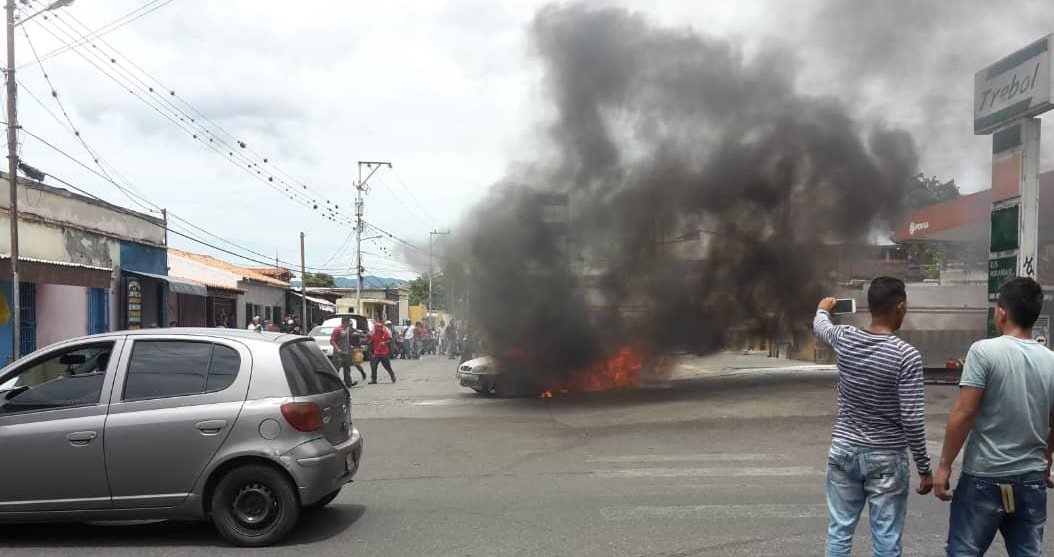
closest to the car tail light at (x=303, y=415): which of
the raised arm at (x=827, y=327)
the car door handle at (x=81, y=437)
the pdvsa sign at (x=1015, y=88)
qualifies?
the car door handle at (x=81, y=437)

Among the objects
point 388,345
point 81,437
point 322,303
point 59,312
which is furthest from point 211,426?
point 322,303

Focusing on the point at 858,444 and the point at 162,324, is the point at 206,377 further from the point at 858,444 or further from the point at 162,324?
the point at 162,324

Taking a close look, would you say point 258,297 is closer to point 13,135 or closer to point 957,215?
point 13,135

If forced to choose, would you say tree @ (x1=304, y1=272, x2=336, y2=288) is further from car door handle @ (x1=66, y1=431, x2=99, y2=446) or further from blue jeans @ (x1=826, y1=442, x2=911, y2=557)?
blue jeans @ (x1=826, y1=442, x2=911, y2=557)

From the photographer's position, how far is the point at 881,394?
3.48 metres

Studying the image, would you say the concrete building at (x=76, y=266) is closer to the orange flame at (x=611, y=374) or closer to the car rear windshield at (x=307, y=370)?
the orange flame at (x=611, y=374)

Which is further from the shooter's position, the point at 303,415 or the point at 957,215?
the point at 957,215

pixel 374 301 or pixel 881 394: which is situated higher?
pixel 881 394

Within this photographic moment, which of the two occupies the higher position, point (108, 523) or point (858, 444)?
point (858, 444)

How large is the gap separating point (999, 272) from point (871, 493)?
411 inches

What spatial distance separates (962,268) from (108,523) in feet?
95.1

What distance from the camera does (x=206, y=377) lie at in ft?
17.0

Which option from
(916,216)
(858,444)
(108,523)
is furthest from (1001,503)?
(916,216)

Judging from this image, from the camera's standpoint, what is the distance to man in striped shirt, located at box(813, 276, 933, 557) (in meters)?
3.41
